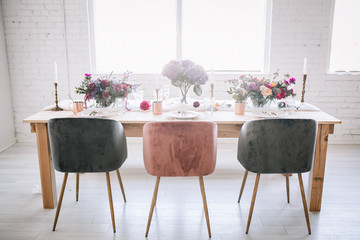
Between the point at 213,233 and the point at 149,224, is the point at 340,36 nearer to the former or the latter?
the point at 213,233

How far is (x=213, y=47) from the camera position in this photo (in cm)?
398

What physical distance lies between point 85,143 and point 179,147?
580mm

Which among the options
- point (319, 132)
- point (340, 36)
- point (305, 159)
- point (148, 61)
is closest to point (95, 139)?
point (305, 159)

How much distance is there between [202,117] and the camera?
2289mm

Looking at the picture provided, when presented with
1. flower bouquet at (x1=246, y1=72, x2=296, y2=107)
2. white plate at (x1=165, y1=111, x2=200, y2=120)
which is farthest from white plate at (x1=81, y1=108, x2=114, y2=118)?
flower bouquet at (x1=246, y1=72, x2=296, y2=107)

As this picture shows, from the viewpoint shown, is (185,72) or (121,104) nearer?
(185,72)

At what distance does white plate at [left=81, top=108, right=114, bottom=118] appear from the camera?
2.26 m

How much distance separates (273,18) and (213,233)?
278 cm

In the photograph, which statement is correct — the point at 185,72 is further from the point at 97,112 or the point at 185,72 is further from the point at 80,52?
the point at 80,52

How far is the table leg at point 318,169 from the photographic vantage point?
2.16 meters

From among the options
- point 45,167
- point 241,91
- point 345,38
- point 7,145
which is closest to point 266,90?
point 241,91

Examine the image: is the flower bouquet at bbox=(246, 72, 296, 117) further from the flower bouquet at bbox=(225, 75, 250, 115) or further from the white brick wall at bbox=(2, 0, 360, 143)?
the white brick wall at bbox=(2, 0, 360, 143)

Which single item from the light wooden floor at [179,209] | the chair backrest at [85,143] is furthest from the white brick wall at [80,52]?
the chair backrest at [85,143]

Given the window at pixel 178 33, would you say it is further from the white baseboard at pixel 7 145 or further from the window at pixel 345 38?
the white baseboard at pixel 7 145
